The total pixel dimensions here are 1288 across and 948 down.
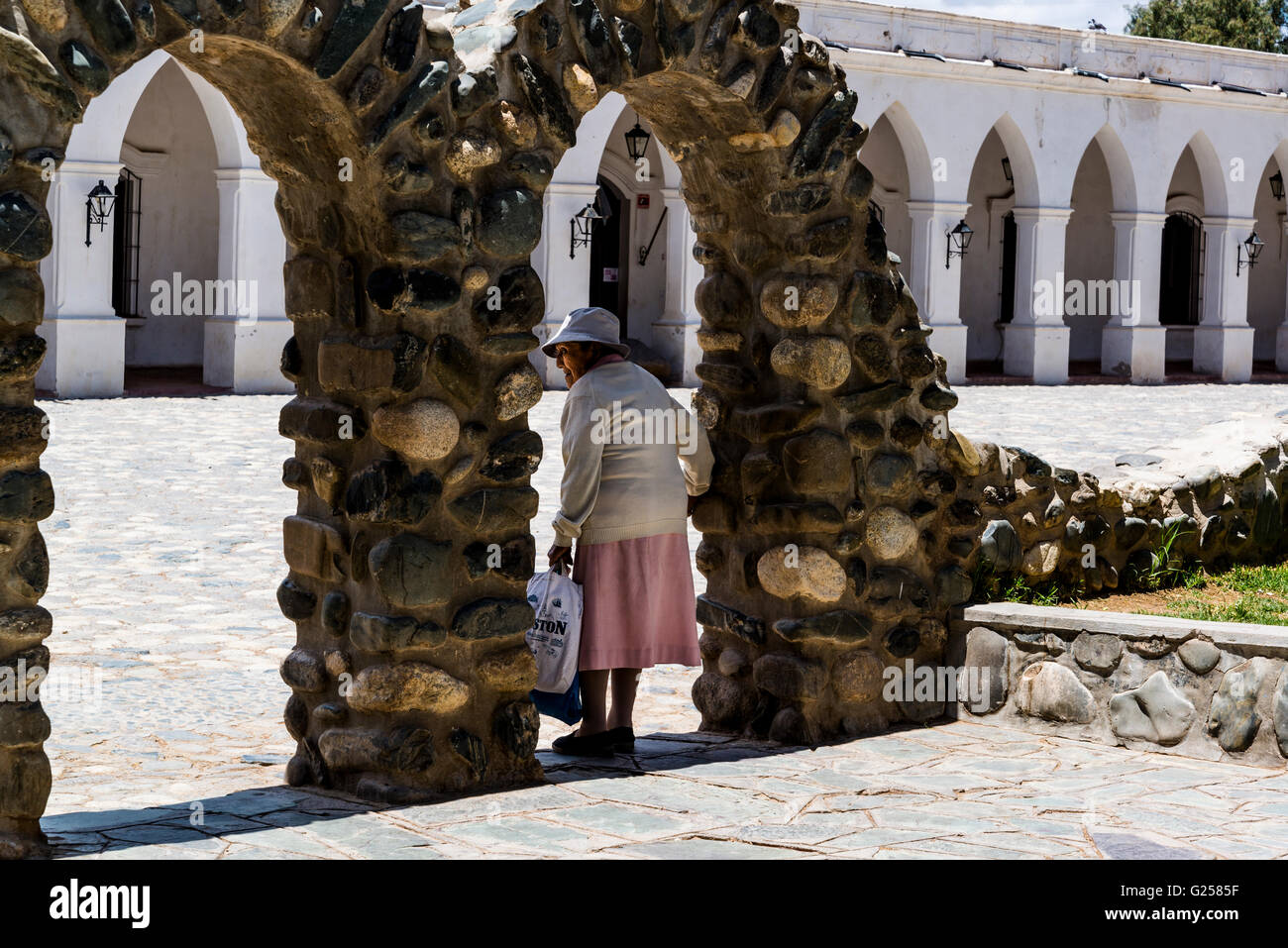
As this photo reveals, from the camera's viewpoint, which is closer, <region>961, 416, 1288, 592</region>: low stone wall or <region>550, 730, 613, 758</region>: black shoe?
<region>550, 730, 613, 758</region>: black shoe

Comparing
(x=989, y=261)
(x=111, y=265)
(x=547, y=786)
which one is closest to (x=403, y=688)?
(x=547, y=786)

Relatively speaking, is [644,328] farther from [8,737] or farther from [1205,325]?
[8,737]

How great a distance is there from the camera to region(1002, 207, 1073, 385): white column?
24.8 meters

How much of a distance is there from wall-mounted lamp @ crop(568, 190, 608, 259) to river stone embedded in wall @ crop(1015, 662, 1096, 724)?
14.8 m

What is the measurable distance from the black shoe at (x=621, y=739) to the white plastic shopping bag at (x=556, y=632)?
277 millimetres

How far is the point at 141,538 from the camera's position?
32.0ft

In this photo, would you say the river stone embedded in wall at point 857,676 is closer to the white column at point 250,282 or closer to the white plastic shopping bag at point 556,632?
the white plastic shopping bag at point 556,632

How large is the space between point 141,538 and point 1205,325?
21501 mm

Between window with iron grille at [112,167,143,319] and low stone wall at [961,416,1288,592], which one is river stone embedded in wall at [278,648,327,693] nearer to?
low stone wall at [961,416,1288,592]

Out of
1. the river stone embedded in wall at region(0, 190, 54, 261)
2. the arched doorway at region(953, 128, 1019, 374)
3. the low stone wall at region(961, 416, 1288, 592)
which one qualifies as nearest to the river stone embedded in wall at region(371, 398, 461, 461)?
the river stone embedded in wall at region(0, 190, 54, 261)

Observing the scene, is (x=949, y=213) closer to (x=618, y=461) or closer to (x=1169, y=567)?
(x=1169, y=567)

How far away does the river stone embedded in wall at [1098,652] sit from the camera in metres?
6.15

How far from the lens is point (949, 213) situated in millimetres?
23828

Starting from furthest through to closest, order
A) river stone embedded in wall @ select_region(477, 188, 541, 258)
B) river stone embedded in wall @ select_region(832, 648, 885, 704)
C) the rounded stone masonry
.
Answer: river stone embedded in wall @ select_region(832, 648, 885, 704) < river stone embedded in wall @ select_region(477, 188, 541, 258) < the rounded stone masonry
